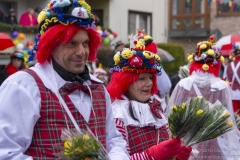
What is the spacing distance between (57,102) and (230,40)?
9.58m

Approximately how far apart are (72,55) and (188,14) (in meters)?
25.4

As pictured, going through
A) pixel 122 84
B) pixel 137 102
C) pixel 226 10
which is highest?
pixel 226 10

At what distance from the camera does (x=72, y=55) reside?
2965 mm

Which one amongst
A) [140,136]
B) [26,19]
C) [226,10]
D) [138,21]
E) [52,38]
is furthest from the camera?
[226,10]

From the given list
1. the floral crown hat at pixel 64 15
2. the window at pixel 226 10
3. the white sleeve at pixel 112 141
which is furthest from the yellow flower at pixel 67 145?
the window at pixel 226 10

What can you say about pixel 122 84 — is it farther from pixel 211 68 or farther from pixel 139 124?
pixel 211 68

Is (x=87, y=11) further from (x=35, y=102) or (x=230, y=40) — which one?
(x=230, y=40)

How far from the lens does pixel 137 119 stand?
3953 millimetres

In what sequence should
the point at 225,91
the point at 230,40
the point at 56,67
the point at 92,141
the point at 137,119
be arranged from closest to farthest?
the point at 92,141
the point at 56,67
the point at 137,119
the point at 225,91
the point at 230,40

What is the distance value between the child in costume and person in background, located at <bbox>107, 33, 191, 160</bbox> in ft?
5.32

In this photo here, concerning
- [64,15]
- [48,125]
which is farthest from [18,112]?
[64,15]

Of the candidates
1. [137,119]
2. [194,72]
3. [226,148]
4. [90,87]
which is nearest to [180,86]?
[194,72]

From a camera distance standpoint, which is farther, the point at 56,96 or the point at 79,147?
the point at 56,96

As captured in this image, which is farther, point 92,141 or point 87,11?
point 87,11
